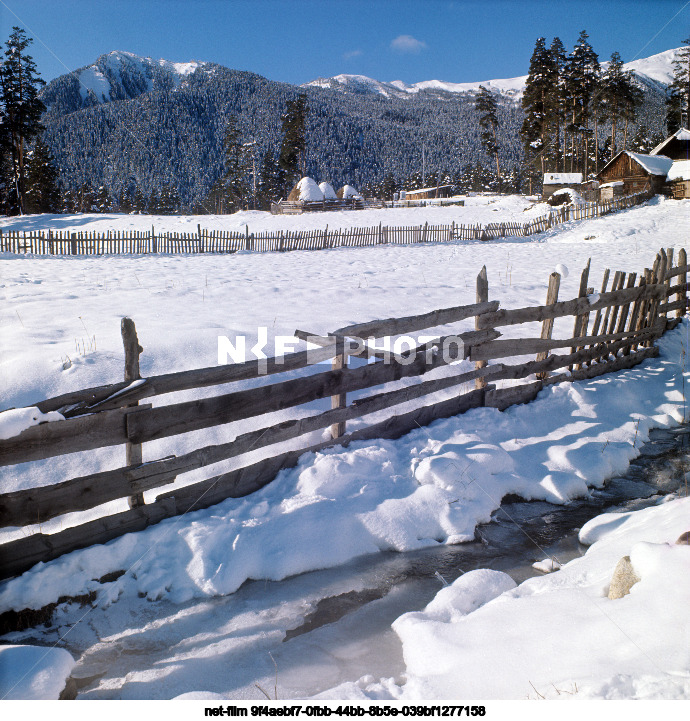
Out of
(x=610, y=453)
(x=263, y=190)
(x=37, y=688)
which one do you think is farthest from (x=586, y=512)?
(x=263, y=190)

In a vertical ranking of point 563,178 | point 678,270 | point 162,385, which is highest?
point 563,178

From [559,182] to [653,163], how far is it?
8154 millimetres

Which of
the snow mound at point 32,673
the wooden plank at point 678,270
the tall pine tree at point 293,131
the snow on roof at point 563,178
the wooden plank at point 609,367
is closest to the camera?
the snow mound at point 32,673

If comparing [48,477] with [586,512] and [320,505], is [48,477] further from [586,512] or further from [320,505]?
[586,512]

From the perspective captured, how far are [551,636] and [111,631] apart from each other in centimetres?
254

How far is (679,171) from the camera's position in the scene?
4275 centimetres

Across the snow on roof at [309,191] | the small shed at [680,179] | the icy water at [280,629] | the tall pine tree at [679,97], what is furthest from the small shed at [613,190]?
the icy water at [280,629]

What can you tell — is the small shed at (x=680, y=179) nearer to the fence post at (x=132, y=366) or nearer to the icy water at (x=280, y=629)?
the icy water at (x=280, y=629)

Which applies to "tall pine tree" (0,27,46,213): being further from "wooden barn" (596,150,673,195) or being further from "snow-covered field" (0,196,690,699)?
"wooden barn" (596,150,673,195)

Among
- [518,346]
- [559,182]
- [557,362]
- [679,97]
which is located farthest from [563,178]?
[518,346]

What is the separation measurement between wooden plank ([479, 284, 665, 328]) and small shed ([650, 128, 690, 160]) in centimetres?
5056

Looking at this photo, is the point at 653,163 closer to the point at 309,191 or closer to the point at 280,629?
the point at 309,191

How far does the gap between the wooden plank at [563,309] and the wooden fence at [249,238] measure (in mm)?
22087

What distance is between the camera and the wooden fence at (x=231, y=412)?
337cm
